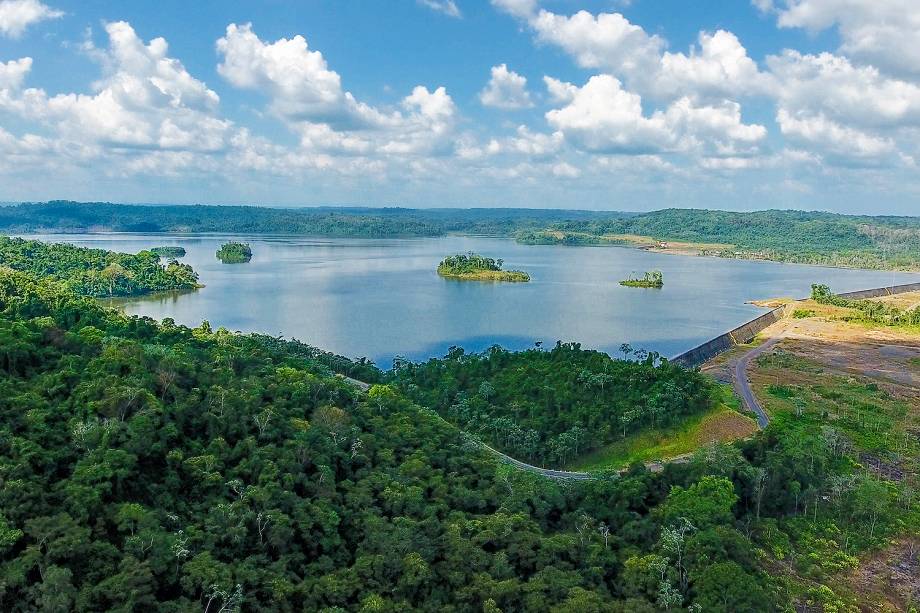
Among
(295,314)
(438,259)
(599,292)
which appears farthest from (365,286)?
(438,259)

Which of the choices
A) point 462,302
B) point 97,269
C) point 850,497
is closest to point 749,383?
point 850,497

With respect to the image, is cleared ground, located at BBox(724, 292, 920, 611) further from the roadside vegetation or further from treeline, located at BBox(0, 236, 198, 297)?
treeline, located at BBox(0, 236, 198, 297)

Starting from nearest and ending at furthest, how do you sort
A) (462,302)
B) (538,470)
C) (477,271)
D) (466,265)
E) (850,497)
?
(850,497), (538,470), (462,302), (477,271), (466,265)

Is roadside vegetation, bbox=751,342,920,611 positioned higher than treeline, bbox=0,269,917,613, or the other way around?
treeline, bbox=0,269,917,613

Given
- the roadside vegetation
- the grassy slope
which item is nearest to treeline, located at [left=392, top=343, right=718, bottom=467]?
the grassy slope

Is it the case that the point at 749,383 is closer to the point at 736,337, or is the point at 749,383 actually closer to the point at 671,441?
the point at 671,441

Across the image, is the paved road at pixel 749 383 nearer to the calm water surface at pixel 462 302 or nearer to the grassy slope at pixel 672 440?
the grassy slope at pixel 672 440
